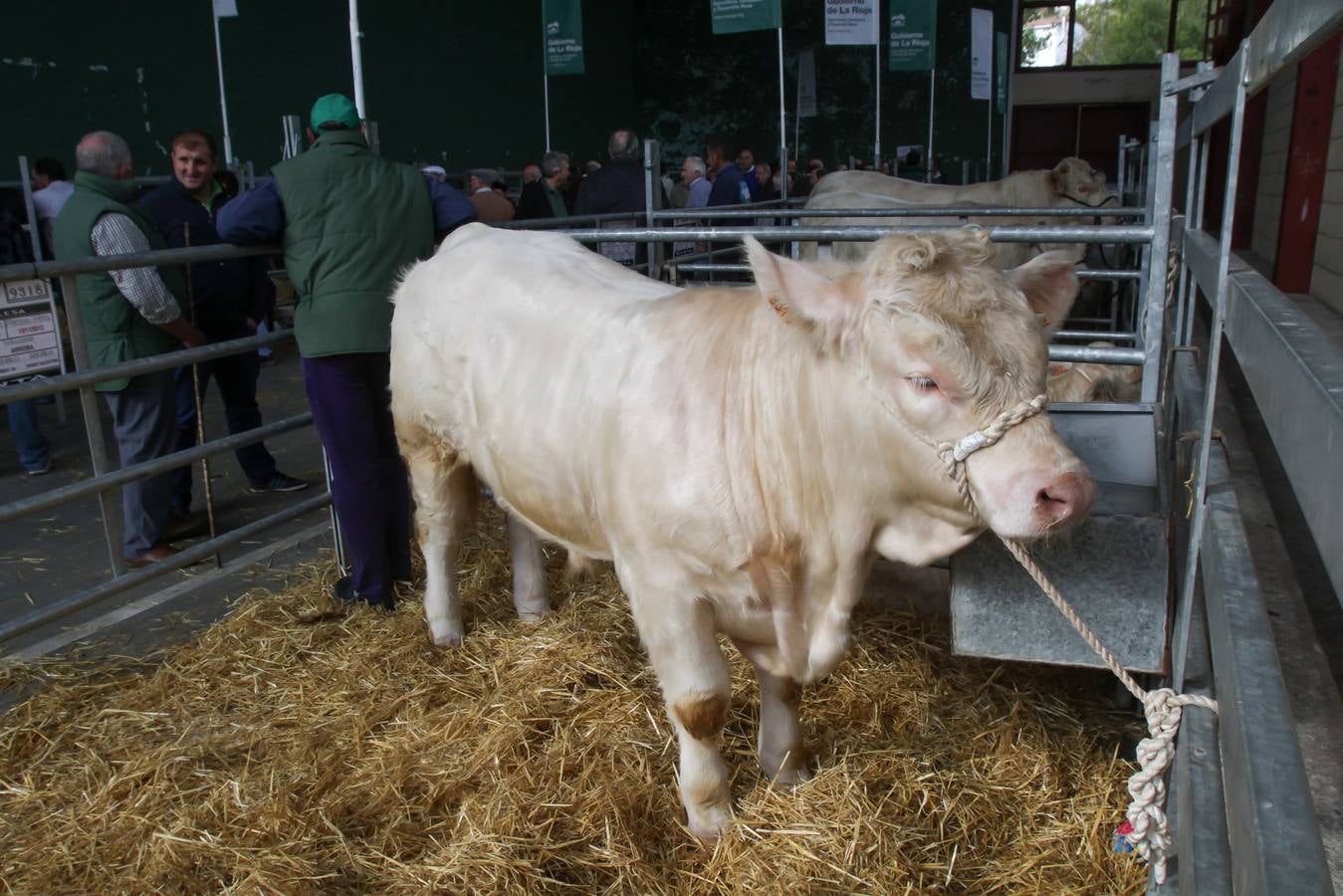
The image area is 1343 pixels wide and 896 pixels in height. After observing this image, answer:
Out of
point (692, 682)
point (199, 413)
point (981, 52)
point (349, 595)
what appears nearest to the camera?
point (692, 682)

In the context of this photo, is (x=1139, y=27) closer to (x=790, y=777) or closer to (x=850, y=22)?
(x=850, y=22)

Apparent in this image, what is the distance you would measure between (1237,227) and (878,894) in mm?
12229

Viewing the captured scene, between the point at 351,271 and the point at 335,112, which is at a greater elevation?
the point at 335,112

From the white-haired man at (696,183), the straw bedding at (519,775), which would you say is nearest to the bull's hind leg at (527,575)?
the straw bedding at (519,775)

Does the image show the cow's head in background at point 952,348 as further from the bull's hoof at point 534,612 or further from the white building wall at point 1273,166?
the white building wall at point 1273,166

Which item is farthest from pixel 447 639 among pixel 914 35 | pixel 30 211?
pixel 914 35

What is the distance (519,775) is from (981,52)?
48.7ft

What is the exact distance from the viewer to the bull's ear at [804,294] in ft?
7.23

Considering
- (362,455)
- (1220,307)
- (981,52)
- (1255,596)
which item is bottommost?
(362,455)

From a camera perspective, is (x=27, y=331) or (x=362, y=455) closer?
(x=27, y=331)

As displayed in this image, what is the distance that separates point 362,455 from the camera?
13.5 ft

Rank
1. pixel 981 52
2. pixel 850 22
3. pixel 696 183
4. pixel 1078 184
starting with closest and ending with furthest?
pixel 1078 184
pixel 696 183
pixel 850 22
pixel 981 52

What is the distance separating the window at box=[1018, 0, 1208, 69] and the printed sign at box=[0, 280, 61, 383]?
25.9 meters

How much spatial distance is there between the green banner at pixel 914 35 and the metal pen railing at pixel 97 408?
38.8ft
